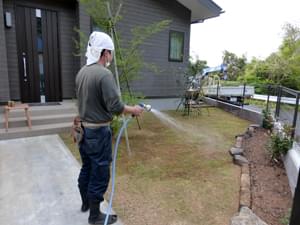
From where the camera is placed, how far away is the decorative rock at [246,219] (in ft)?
6.14

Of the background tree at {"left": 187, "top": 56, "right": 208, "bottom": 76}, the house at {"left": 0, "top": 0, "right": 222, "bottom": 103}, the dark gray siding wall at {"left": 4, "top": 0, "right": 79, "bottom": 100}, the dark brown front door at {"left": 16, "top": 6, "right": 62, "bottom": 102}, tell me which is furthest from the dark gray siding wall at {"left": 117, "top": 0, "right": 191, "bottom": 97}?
the dark brown front door at {"left": 16, "top": 6, "right": 62, "bottom": 102}

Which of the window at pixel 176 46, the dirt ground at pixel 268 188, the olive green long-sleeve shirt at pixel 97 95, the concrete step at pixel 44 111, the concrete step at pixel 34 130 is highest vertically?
the window at pixel 176 46

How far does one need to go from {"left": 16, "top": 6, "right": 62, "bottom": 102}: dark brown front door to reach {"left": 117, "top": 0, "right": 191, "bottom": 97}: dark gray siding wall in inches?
77.6

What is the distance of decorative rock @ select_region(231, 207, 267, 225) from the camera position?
6.14 ft

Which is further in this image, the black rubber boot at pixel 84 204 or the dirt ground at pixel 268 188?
the dirt ground at pixel 268 188

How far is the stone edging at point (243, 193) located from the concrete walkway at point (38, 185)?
1.09m

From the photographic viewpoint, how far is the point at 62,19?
19.2 ft

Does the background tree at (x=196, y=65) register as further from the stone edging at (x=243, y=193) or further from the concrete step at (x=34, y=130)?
the concrete step at (x=34, y=130)

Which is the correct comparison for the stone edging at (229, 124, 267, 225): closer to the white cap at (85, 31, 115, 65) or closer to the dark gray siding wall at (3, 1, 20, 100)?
the white cap at (85, 31, 115, 65)

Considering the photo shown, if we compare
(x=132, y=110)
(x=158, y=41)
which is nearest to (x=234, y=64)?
(x=158, y=41)

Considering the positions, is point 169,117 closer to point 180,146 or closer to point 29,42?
point 180,146

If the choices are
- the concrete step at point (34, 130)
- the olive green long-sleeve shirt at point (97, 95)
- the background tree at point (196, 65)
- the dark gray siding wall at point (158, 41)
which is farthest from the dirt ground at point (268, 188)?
the dark gray siding wall at point (158, 41)

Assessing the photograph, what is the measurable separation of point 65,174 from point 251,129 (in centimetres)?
422

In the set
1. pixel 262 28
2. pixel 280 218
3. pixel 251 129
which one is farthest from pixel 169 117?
pixel 262 28
